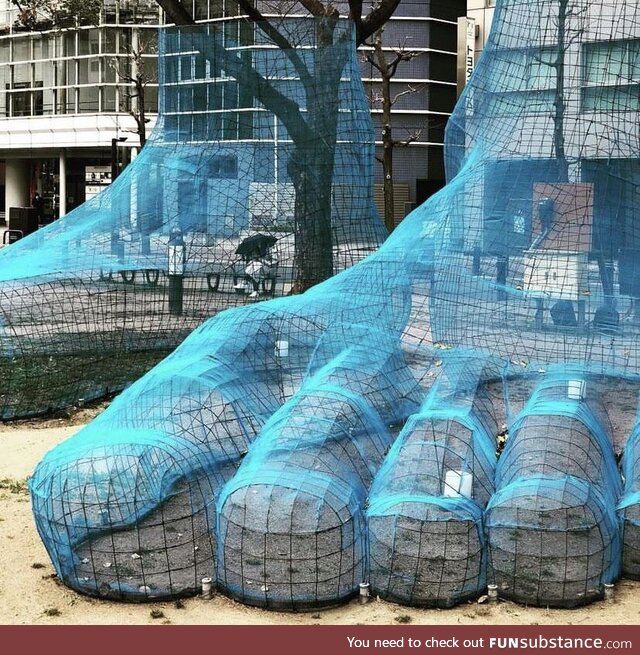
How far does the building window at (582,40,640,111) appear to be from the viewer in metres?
6.75

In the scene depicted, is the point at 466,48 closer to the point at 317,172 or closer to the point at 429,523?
the point at 317,172

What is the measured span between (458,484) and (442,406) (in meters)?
0.76

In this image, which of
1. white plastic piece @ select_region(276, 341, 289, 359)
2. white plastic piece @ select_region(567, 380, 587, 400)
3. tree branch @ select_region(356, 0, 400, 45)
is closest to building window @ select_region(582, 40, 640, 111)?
white plastic piece @ select_region(567, 380, 587, 400)

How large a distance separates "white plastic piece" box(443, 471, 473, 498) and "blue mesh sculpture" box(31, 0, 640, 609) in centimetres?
1

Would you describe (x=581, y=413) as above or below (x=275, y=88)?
below

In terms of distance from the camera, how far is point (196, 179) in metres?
8.98

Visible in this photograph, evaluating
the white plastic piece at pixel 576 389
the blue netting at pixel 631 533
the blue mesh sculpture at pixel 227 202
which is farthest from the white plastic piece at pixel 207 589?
the blue mesh sculpture at pixel 227 202

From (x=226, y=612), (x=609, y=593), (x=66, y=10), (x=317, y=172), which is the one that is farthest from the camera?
(x=66, y=10)

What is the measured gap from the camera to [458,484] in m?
4.88

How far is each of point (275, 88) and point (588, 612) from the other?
557 centimetres

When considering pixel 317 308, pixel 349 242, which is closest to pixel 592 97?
pixel 317 308

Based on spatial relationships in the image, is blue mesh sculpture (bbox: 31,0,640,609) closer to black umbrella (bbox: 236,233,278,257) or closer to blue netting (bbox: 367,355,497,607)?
blue netting (bbox: 367,355,497,607)

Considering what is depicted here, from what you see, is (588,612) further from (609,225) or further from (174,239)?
(174,239)

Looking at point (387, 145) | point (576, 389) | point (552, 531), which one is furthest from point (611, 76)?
point (387, 145)
